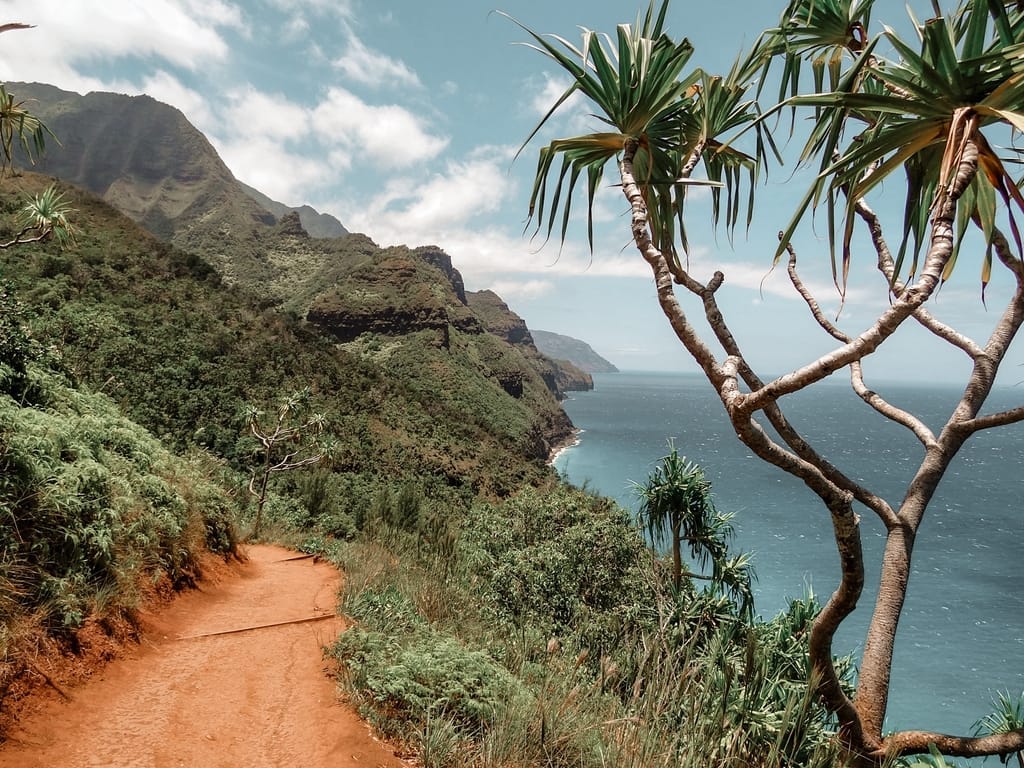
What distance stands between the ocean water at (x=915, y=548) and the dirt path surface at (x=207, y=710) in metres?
4.38

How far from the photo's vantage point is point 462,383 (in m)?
66.8

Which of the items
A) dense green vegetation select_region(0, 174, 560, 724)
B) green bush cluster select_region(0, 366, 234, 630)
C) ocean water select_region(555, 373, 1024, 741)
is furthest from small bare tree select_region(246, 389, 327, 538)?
ocean water select_region(555, 373, 1024, 741)

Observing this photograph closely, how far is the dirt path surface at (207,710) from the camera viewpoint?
10.8ft

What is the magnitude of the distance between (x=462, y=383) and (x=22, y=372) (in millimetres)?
60325

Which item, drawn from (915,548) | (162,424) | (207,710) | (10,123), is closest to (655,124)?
(207,710)

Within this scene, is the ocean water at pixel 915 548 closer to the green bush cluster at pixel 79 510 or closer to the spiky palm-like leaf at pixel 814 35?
the spiky palm-like leaf at pixel 814 35

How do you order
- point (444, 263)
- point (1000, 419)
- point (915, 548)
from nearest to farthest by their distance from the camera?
point (1000, 419) → point (915, 548) → point (444, 263)

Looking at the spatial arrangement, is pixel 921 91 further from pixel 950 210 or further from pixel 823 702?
pixel 823 702

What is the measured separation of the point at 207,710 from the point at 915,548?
2454 inches

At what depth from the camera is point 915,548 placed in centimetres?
4988

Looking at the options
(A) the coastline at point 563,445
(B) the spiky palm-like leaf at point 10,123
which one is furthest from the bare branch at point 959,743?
(A) the coastline at point 563,445

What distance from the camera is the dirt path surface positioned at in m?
3.28

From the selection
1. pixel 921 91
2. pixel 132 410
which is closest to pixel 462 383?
pixel 132 410

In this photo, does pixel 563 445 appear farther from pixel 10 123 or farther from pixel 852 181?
pixel 852 181
